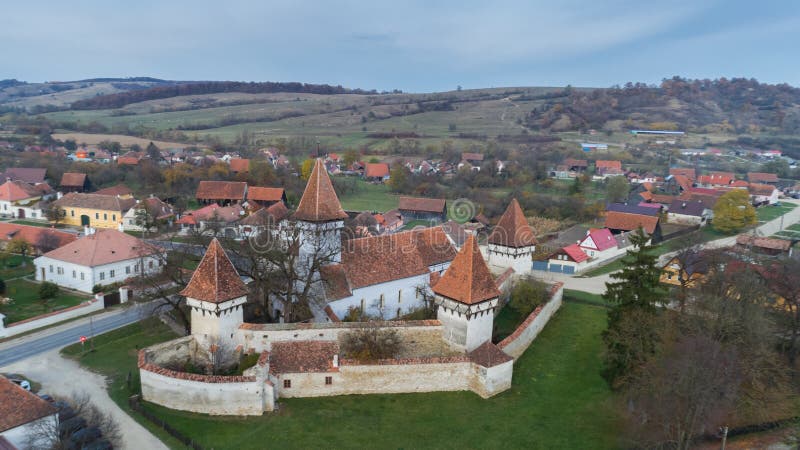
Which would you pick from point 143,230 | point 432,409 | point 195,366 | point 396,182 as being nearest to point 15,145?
point 143,230

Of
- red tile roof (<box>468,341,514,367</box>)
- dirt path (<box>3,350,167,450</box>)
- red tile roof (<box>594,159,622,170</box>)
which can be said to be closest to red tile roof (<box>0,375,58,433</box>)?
dirt path (<box>3,350,167,450</box>)

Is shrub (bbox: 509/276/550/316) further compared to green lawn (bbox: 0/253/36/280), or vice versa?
green lawn (bbox: 0/253/36/280)

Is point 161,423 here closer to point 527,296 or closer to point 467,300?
point 467,300

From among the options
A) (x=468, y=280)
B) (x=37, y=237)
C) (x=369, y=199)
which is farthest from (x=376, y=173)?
(x=468, y=280)

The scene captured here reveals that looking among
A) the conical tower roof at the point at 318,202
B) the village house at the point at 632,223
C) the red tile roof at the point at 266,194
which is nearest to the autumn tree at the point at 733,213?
the village house at the point at 632,223

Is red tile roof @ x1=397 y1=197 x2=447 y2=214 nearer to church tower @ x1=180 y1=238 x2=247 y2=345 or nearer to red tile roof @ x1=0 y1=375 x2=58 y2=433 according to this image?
church tower @ x1=180 y1=238 x2=247 y2=345

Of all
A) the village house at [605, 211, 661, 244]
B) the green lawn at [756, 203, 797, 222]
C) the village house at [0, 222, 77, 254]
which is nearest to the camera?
the village house at [0, 222, 77, 254]
